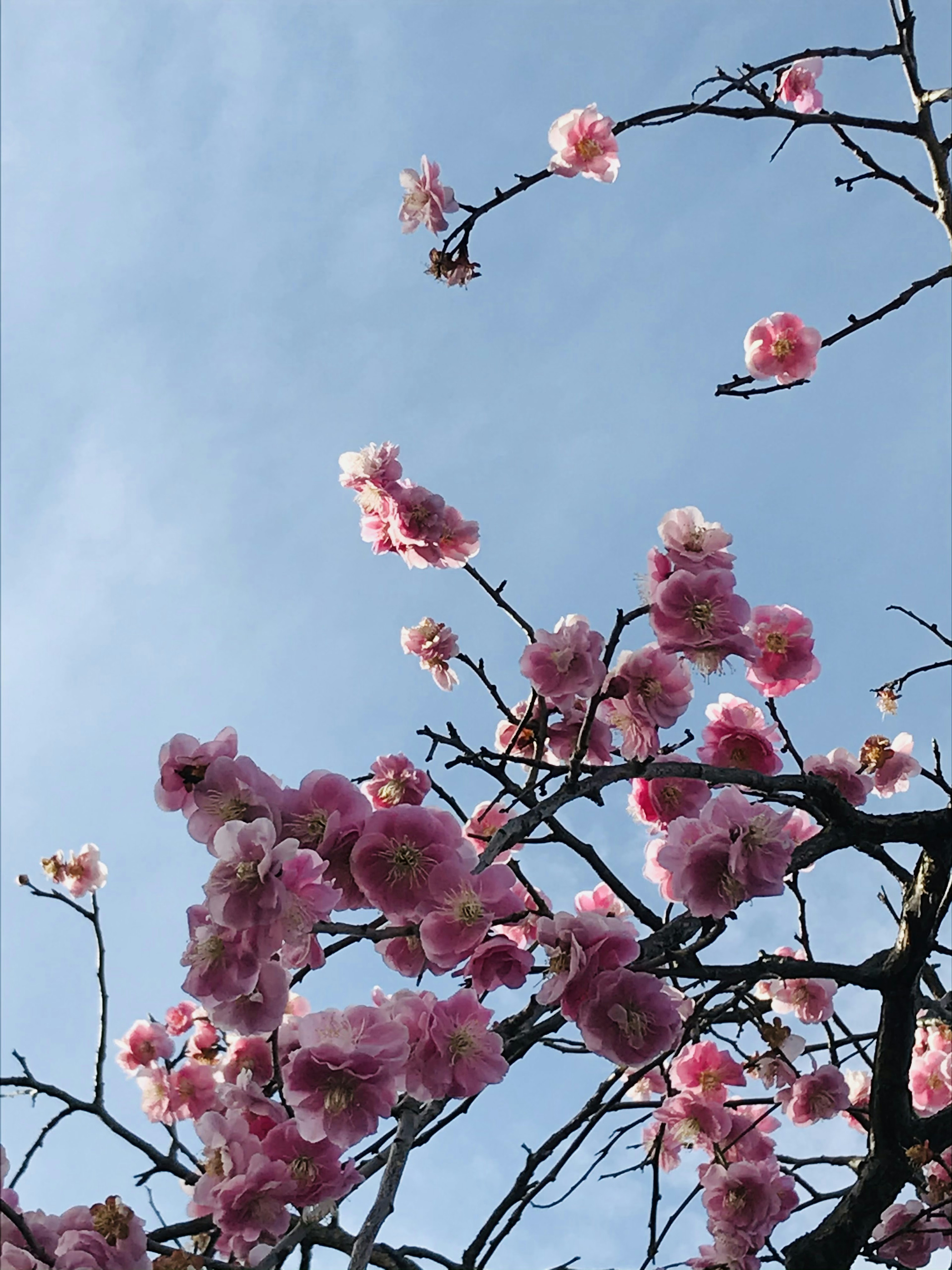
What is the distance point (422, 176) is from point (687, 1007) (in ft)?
9.98

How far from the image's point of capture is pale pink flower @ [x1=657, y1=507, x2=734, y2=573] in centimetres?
234

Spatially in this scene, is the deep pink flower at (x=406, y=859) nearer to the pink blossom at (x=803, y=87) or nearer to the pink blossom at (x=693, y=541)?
the pink blossom at (x=693, y=541)

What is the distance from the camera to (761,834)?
2037 mm

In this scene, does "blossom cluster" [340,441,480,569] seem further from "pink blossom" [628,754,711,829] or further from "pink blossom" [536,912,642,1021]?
"pink blossom" [536,912,642,1021]

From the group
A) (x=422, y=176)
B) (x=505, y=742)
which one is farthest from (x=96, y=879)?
(x=422, y=176)

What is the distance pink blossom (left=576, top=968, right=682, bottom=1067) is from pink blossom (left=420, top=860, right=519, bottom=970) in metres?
0.23

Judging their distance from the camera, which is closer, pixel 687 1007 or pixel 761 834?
pixel 761 834

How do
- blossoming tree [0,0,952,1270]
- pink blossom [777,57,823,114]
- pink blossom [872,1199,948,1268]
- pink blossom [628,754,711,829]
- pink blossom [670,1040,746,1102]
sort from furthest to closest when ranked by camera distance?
pink blossom [777,57,823,114], pink blossom [670,1040,746,1102], pink blossom [872,1199,948,1268], pink blossom [628,754,711,829], blossoming tree [0,0,952,1270]

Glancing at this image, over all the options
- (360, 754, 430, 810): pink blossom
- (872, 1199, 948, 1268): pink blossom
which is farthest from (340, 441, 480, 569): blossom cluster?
(872, 1199, 948, 1268): pink blossom

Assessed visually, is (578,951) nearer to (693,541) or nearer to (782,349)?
(693,541)

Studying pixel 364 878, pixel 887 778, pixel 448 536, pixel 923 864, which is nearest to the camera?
pixel 364 878

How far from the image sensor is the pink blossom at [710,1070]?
339 centimetres

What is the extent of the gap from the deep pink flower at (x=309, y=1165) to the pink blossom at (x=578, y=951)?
55 centimetres

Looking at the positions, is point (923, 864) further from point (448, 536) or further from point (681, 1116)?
point (448, 536)
